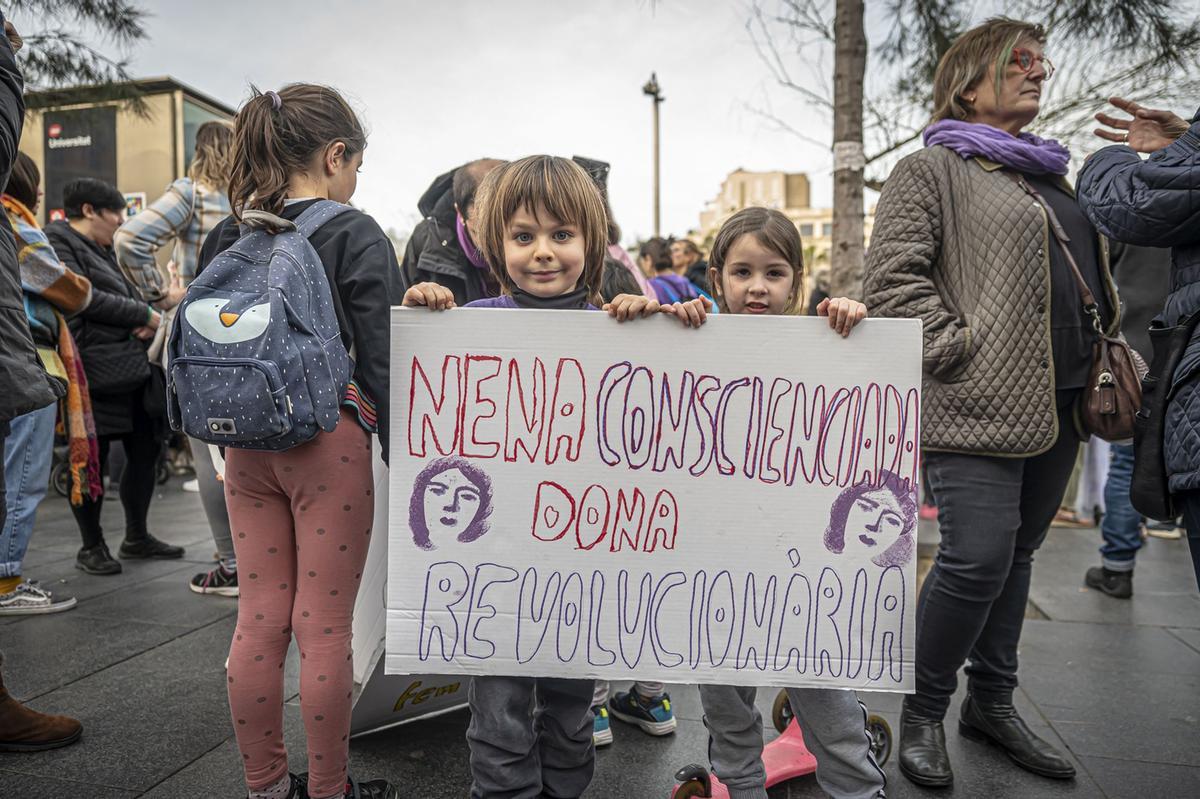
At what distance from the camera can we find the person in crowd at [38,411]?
3.25m

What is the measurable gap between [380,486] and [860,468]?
1.17m

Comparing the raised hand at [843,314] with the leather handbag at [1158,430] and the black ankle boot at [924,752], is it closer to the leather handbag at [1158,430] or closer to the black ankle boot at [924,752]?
the leather handbag at [1158,430]

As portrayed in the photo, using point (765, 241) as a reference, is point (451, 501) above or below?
below

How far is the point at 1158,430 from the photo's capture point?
1785mm

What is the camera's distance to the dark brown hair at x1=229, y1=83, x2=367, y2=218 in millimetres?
1827

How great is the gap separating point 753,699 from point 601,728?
0.73 m

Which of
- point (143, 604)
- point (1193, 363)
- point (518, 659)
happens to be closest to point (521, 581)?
point (518, 659)

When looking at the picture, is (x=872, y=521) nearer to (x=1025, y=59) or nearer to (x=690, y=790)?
(x=690, y=790)

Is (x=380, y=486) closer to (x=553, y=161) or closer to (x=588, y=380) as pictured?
(x=588, y=380)

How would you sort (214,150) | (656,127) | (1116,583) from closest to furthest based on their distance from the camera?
(214,150) → (1116,583) → (656,127)

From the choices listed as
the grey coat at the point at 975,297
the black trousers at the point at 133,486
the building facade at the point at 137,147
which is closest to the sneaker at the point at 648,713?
the grey coat at the point at 975,297

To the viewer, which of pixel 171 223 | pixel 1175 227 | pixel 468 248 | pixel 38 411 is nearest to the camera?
pixel 1175 227

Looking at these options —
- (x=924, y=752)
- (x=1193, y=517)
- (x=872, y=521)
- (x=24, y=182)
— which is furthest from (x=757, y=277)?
(x=24, y=182)

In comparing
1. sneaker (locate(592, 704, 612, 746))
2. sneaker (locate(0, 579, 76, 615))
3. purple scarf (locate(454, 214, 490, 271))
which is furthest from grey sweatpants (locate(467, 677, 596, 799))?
sneaker (locate(0, 579, 76, 615))
